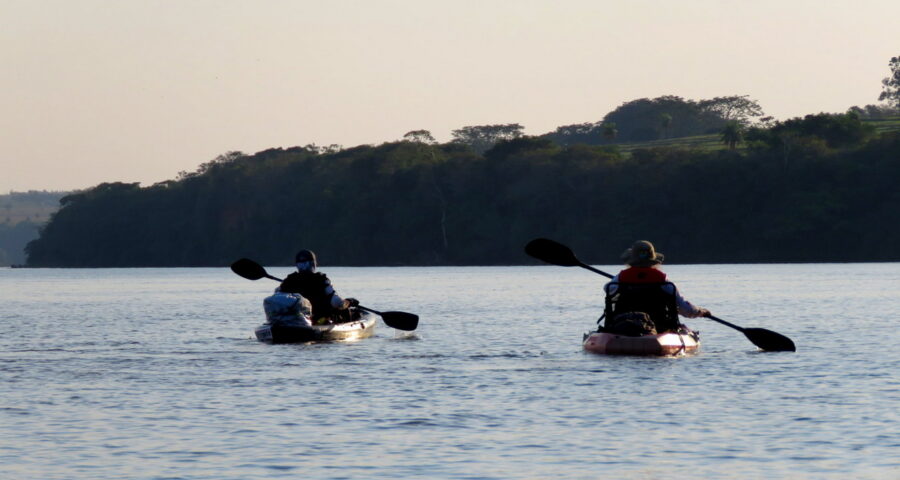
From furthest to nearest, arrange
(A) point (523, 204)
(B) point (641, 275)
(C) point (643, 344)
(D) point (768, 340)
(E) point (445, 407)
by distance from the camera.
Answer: (A) point (523, 204) < (D) point (768, 340) < (C) point (643, 344) < (B) point (641, 275) < (E) point (445, 407)

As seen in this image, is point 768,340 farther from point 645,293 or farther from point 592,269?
point 645,293

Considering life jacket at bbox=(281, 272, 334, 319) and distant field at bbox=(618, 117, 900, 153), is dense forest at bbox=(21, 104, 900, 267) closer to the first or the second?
distant field at bbox=(618, 117, 900, 153)

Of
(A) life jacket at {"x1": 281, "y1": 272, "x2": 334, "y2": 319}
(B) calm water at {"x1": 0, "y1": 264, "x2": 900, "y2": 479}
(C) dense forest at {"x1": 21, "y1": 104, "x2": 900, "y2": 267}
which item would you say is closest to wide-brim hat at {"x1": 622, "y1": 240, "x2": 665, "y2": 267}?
(B) calm water at {"x1": 0, "y1": 264, "x2": 900, "y2": 479}

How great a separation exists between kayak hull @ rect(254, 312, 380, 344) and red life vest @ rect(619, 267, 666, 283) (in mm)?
6631

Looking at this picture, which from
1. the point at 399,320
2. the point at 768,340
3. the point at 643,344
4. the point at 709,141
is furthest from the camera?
the point at 709,141

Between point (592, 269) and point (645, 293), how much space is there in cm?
329

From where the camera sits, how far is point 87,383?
21.6 metres

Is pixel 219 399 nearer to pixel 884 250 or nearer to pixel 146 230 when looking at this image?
pixel 884 250

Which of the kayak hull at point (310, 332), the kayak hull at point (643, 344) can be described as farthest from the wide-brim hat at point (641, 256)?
the kayak hull at point (310, 332)

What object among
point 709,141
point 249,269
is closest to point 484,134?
point 709,141

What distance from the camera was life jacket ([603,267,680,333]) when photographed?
75.6 ft

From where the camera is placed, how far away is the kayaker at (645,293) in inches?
908

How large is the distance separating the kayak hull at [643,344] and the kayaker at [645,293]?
23 cm

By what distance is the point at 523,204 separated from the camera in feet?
446
